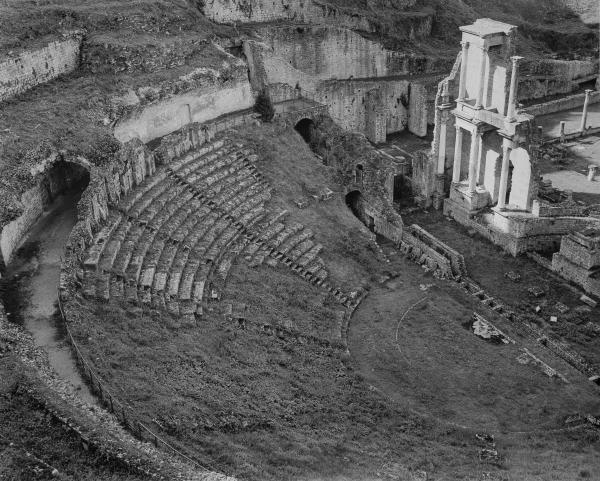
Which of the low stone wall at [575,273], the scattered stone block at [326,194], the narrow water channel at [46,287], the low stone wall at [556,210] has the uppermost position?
the narrow water channel at [46,287]

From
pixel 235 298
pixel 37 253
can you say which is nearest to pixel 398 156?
pixel 235 298

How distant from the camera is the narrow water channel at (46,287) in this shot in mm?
20031

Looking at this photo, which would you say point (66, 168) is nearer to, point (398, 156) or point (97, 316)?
point (97, 316)

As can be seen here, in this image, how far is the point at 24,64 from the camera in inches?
1336

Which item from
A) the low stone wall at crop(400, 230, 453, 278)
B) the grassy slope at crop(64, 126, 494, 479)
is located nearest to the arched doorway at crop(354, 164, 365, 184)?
the low stone wall at crop(400, 230, 453, 278)

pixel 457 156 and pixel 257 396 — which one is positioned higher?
pixel 457 156

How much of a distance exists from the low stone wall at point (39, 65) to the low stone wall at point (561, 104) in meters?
27.0

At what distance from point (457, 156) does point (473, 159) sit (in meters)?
1.38

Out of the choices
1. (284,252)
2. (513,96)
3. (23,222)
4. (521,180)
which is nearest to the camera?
(23,222)

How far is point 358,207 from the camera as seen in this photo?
3797cm

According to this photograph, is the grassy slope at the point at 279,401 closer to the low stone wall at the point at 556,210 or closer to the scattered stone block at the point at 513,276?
the scattered stone block at the point at 513,276

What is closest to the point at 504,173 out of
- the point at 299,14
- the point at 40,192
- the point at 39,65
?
the point at 299,14

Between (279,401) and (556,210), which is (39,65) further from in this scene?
(556,210)

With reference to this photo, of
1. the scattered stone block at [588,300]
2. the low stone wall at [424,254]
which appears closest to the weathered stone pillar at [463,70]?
the low stone wall at [424,254]
